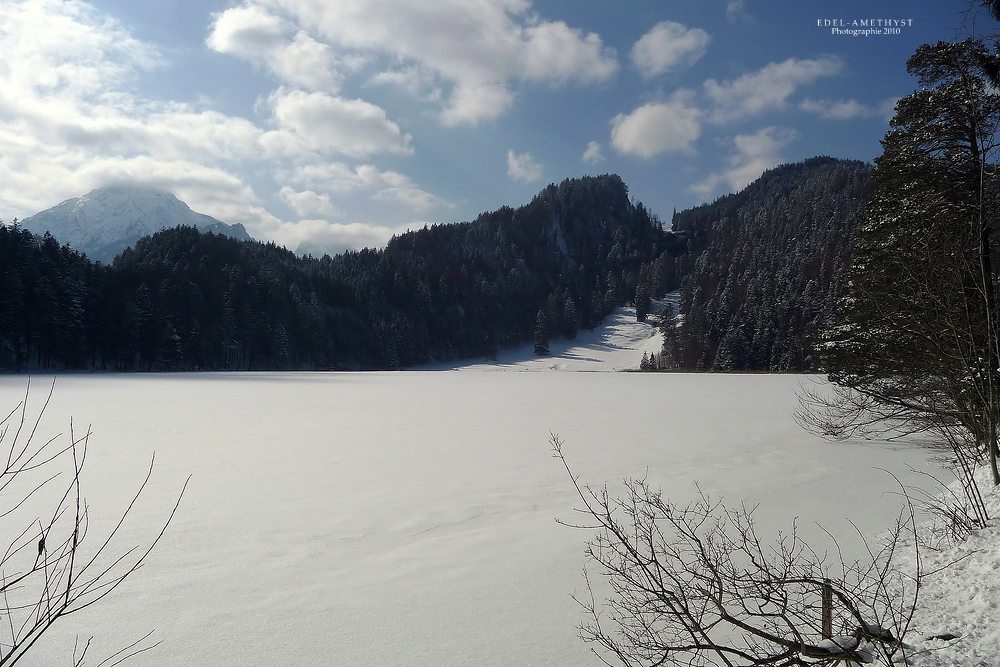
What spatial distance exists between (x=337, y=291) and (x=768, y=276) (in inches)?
2892

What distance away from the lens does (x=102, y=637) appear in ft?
13.0

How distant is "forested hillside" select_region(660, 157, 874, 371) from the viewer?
2472 inches

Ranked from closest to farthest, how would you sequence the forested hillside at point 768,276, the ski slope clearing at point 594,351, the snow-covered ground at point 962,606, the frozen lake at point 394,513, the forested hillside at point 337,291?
1. the snow-covered ground at point 962,606
2. the frozen lake at point 394,513
3. the forested hillside at point 337,291
4. the forested hillside at point 768,276
5. the ski slope clearing at point 594,351

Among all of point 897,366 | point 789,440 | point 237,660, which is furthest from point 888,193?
point 237,660

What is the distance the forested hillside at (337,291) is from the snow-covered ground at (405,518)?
47.2m

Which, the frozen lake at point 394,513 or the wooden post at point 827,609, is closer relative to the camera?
the wooden post at point 827,609

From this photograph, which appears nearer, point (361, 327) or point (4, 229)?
point (4, 229)

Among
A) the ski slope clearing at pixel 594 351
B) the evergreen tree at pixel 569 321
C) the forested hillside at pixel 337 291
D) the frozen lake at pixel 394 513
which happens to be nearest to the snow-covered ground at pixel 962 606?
the frozen lake at pixel 394 513

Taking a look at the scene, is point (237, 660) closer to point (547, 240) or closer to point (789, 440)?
point (789, 440)

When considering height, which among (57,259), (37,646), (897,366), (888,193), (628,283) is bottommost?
(37,646)

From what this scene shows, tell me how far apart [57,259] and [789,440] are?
6547 cm

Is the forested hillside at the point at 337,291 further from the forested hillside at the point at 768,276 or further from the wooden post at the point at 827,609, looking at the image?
the wooden post at the point at 827,609

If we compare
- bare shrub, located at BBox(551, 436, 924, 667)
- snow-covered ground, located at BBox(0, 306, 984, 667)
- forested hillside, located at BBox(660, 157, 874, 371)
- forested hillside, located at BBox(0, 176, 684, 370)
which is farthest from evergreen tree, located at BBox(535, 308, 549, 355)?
bare shrub, located at BBox(551, 436, 924, 667)

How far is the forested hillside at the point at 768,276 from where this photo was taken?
6278 cm
